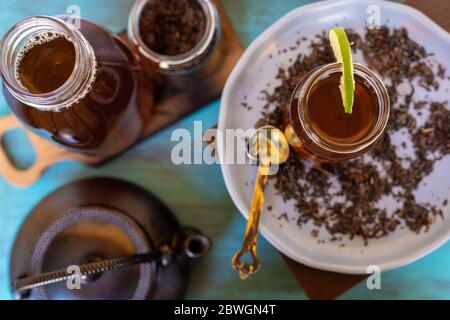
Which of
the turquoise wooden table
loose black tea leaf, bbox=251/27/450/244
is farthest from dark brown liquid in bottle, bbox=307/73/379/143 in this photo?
the turquoise wooden table

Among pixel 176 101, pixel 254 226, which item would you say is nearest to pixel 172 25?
pixel 176 101

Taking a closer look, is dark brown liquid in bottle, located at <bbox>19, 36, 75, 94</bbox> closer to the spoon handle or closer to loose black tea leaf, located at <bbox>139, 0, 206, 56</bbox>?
loose black tea leaf, located at <bbox>139, 0, 206, 56</bbox>

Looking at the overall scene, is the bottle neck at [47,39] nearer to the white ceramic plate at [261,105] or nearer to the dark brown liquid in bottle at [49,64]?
the dark brown liquid in bottle at [49,64]

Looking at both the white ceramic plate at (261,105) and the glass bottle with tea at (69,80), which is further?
the white ceramic plate at (261,105)

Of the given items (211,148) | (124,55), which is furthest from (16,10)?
(211,148)

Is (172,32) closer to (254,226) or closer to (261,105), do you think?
(261,105)

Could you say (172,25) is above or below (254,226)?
above

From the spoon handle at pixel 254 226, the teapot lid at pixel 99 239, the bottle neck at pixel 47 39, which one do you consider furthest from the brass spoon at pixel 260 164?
the bottle neck at pixel 47 39
